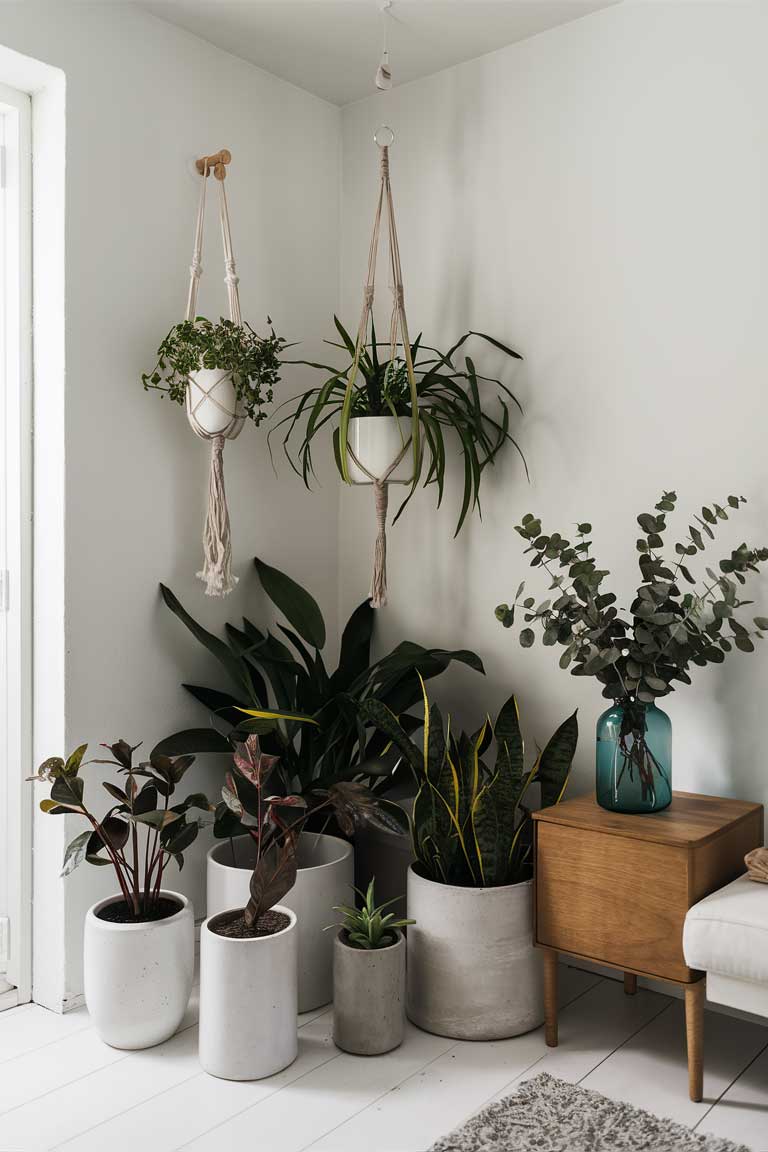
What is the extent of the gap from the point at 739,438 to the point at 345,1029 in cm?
165

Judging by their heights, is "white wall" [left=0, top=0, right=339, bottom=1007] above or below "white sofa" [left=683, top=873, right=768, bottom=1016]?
above

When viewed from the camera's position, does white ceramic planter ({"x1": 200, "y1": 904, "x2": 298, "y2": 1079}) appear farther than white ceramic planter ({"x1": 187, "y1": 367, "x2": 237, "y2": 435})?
No

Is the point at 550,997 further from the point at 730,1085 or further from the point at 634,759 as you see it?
the point at 634,759

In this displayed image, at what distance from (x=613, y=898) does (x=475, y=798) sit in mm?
381

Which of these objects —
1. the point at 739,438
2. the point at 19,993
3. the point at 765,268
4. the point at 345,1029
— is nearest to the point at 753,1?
the point at 765,268

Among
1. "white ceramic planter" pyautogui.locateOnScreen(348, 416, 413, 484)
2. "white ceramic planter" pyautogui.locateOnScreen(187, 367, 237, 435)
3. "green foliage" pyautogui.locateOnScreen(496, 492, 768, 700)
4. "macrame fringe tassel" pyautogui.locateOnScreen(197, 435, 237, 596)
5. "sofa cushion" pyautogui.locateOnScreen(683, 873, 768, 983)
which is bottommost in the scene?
"sofa cushion" pyautogui.locateOnScreen(683, 873, 768, 983)

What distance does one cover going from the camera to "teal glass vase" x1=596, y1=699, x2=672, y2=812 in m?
2.18

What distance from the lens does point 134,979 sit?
7.04 feet

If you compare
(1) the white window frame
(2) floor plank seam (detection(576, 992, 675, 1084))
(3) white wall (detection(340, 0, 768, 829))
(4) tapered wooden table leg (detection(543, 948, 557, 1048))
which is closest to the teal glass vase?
(3) white wall (detection(340, 0, 768, 829))

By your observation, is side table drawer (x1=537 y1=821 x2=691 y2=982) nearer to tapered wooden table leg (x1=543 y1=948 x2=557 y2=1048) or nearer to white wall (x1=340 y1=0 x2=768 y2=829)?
tapered wooden table leg (x1=543 y1=948 x2=557 y2=1048)

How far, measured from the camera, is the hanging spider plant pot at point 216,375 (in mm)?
2488

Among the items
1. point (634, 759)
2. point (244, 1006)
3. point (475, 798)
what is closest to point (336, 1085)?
point (244, 1006)

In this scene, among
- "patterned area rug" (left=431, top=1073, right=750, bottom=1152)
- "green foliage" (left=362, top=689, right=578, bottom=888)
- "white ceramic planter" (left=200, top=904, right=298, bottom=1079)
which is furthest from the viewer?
"green foliage" (left=362, top=689, right=578, bottom=888)

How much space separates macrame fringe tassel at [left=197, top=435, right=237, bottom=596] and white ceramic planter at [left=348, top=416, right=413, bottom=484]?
1.20 feet
